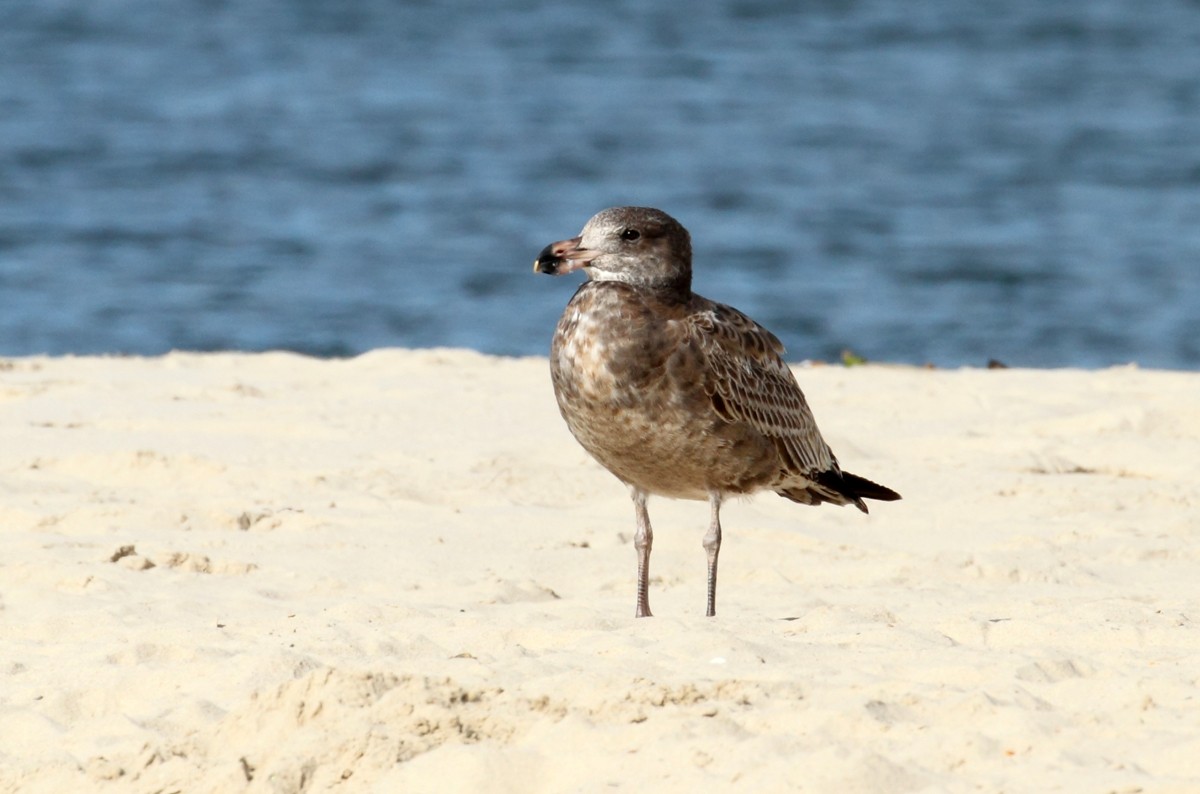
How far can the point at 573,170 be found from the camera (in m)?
22.6

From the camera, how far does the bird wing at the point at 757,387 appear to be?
6.35m

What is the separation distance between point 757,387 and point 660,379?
0.48 m

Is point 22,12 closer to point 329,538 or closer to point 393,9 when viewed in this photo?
point 393,9

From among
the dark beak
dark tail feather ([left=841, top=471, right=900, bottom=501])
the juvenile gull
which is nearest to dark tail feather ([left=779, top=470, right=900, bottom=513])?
dark tail feather ([left=841, top=471, right=900, bottom=501])

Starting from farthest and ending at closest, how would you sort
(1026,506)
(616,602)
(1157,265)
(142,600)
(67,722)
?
(1157,265), (1026,506), (616,602), (142,600), (67,722)

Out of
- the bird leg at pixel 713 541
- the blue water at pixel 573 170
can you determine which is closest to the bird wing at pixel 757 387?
the bird leg at pixel 713 541

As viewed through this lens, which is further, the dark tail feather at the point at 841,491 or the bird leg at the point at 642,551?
the dark tail feather at the point at 841,491

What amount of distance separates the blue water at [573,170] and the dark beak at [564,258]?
8.91 meters

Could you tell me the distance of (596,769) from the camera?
171 inches

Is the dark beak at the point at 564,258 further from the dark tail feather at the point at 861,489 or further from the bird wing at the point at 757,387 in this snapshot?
the dark tail feather at the point at 861,489

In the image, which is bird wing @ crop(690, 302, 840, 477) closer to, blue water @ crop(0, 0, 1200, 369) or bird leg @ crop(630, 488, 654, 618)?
bird leg @ crop(630, 488, 654, 618)

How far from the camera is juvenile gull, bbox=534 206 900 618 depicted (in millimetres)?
6191

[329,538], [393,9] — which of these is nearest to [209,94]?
[393,9]

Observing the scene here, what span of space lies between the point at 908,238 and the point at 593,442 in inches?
568
